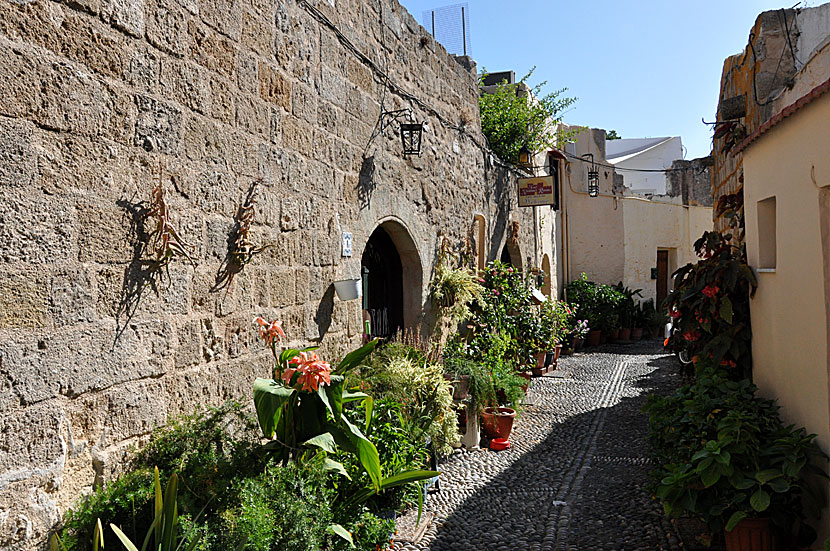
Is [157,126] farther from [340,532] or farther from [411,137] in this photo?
[411,137]

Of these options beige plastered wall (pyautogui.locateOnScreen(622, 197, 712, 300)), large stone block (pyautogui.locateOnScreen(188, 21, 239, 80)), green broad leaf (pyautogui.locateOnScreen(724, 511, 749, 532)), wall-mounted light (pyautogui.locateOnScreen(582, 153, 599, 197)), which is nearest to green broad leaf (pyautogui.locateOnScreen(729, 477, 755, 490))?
green broad leaf (pyautogui.locateOnScreen(724, 511, 749, 532))

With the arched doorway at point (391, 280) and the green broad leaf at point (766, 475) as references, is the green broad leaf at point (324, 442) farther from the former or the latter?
the arched doorway at point (391, 280)

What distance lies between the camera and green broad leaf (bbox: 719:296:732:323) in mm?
4539

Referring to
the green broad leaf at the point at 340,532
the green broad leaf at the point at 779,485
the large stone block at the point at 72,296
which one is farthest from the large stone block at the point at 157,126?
the green broad leaf at the point at 779,485

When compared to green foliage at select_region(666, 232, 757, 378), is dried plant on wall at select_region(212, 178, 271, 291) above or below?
above

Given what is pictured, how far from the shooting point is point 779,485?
3.07m

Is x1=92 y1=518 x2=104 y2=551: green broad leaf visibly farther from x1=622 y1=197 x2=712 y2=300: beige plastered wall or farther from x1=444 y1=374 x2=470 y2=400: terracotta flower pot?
x1=622 y1=197 x2=712 y2=300: beige plastered wall

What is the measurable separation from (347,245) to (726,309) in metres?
2.80

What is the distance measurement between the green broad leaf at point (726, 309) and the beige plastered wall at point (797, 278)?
0.63 feet

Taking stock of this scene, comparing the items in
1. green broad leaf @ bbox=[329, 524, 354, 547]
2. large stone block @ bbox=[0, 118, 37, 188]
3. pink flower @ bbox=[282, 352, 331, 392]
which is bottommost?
green broad leaf @ bbox=[329, 524, 354, 547]

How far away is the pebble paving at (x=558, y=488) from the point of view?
392 cm

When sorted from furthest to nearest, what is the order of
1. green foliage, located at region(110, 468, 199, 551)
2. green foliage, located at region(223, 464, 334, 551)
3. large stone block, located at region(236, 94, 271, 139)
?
large stone block, located at region(236, 94, 271, 139), green foliage, located at region(223, 464, 334, 551), green foliage, located at region(110, 468, 199, 551)

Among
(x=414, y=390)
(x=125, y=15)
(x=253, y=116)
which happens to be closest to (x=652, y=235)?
(x=414, y=390)

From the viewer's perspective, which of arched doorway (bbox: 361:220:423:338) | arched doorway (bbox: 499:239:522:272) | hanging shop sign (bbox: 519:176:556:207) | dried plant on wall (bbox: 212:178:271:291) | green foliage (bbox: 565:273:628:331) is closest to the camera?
dried plant on wall (bbox: 212:178:271:291)
